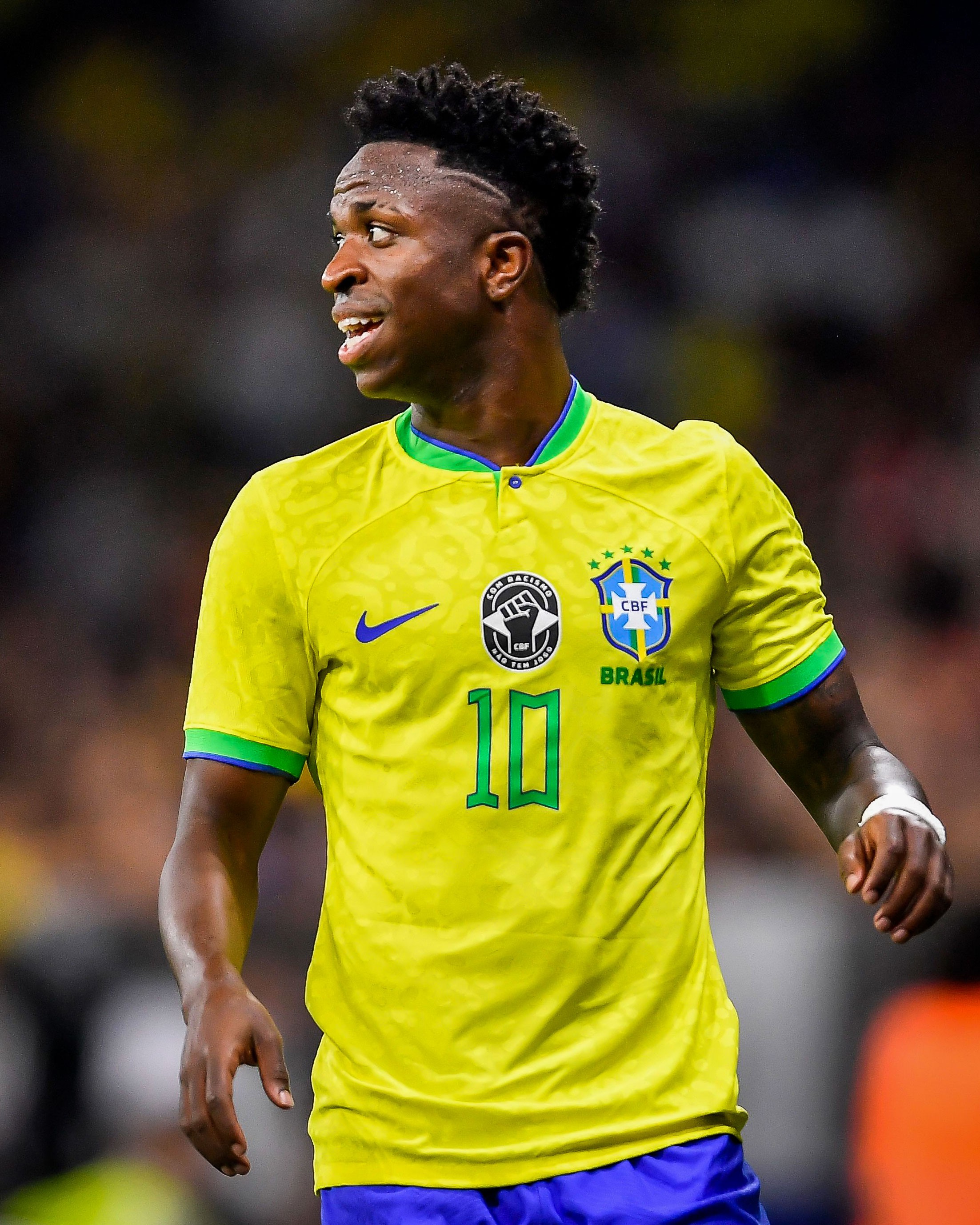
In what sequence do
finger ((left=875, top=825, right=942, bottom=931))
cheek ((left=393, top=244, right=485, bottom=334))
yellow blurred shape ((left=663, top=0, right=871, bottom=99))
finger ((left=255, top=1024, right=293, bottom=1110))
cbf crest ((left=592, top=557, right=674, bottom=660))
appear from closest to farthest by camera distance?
1. finger ((left=255, top=1024, right=293, bottom=1110))
2. finger ((left=875, top=825, right=942, bottom=931))
3. cbf crest ((left=592, top=557, right=674, bottom=660))
4. cheek ((left=393, top=244, right=485, bottom=334))
5. yellow blurred shape ((left=663, top=0, right=871, bottom=99))

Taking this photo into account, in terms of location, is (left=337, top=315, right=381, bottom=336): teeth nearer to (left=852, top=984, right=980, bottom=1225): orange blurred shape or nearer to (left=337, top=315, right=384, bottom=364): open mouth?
(left=337, top=315, right=384, bottom=364): open mouth

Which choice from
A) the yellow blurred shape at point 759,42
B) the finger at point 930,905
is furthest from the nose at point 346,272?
the yellow blurred shape at point 759,42

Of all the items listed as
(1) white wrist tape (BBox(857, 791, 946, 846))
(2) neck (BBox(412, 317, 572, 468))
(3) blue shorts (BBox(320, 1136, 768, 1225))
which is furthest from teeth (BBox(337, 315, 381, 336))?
(3) blue shorts (BBox(320, 1136, 768, 1225))

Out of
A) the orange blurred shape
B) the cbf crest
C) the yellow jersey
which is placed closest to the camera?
the yellow jersey

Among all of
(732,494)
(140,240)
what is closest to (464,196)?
(732,494)

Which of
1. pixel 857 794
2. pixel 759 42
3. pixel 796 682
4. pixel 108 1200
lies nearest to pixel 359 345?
pixel 796 682

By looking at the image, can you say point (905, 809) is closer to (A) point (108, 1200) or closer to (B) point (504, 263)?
(B) point (504, 263)

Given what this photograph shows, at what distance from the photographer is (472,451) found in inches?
111

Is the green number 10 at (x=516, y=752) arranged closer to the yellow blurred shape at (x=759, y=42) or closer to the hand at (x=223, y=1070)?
the hand at (x=223, y=1070)

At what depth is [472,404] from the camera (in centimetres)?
284

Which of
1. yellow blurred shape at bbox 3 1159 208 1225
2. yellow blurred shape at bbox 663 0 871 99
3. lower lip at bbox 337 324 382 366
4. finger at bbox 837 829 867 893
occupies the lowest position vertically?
yellow blurred shape at bbox 3 1159 208 1225

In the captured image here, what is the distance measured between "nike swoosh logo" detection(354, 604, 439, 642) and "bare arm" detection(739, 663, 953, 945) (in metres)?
0.59

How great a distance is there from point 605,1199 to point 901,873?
609 mm

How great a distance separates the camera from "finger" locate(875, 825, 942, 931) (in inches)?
96.2
